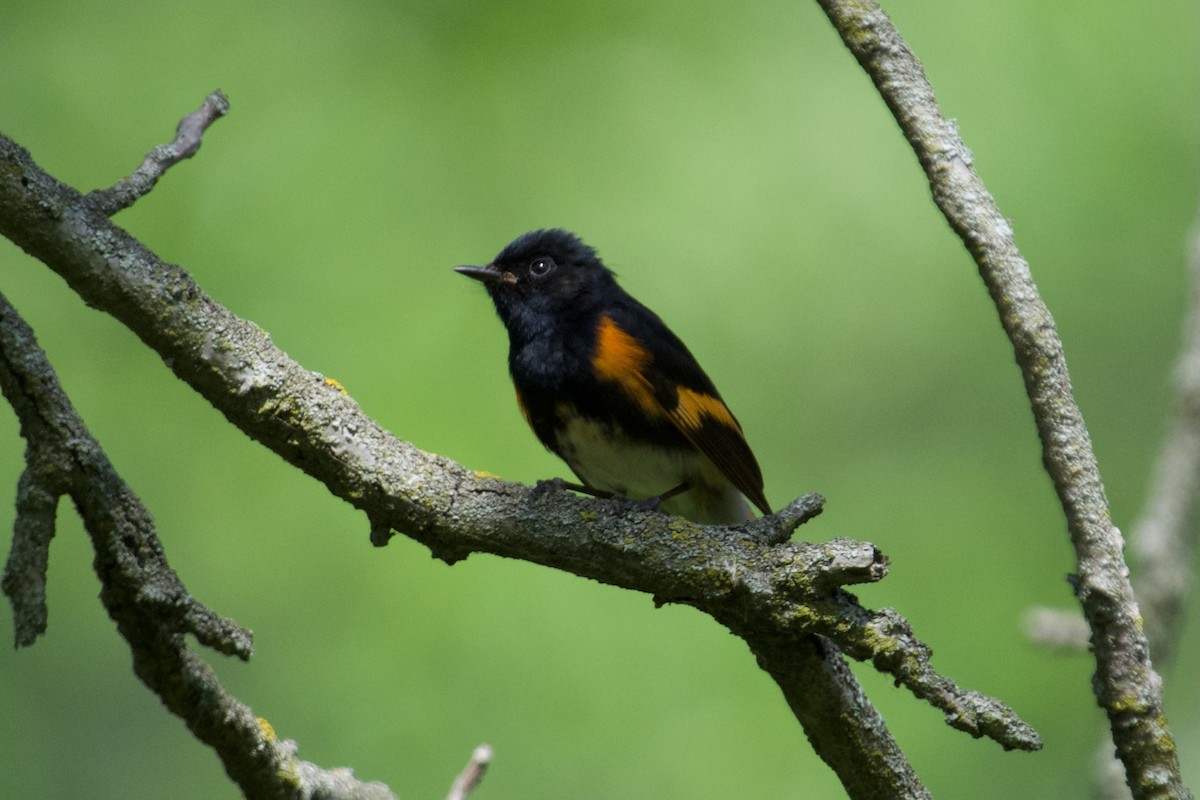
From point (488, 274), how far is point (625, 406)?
924 millimetres

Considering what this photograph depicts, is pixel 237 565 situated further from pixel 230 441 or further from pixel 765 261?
pixel 765 261

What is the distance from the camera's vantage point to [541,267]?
4.48 metres

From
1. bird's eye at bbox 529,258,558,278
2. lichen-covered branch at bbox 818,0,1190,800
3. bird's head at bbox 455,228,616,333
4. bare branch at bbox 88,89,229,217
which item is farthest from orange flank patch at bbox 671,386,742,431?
bare branch at bbox 88,89,229,217

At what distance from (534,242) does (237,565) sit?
237 centimetres

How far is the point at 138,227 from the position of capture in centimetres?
610

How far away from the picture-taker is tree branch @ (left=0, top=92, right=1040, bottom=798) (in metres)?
2.40

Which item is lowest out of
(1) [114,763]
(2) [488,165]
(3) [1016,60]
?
(1) [114,763]

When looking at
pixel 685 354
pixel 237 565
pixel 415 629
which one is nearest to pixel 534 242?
pixel 685 354

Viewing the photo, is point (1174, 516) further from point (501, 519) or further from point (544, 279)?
point (501, 519)

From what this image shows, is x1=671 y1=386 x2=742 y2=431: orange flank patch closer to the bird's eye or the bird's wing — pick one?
the bird's wing

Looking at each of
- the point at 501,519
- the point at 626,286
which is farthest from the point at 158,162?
the point at 626,286

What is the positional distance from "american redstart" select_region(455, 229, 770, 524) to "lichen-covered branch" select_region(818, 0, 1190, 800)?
1.46 metres

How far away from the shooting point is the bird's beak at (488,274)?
14.5ft

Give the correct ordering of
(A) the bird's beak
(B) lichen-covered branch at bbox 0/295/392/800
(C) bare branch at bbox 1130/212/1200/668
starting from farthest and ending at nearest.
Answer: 1. (A) the bird's beak
2. (C) bare branch at bbox 1130/212/1200/668
3. (B) lichen-covered branch at bbox 0/295/392/800
